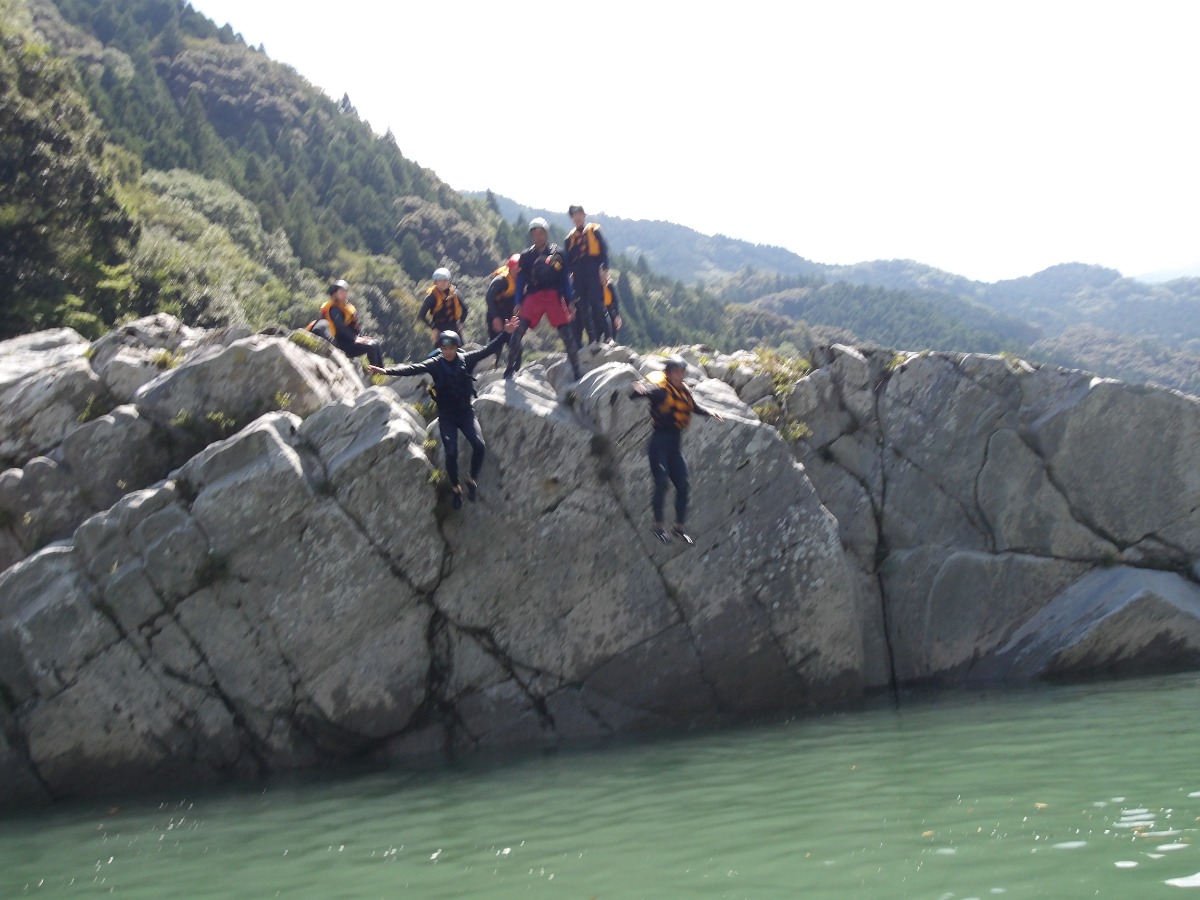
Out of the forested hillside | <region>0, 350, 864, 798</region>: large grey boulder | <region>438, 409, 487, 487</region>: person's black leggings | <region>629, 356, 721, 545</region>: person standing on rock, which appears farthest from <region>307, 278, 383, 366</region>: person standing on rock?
the forested hillside

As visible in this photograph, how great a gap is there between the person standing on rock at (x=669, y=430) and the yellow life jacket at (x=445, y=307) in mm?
5645

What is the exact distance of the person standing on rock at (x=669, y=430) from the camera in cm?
1653

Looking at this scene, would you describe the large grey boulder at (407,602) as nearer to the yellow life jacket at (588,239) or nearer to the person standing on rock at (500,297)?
the person standing on rock at (500,297)

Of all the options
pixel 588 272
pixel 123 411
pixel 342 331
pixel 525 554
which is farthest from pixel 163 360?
pixel 588 272

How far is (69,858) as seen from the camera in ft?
38.0

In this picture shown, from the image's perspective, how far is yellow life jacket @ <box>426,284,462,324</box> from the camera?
20.7m

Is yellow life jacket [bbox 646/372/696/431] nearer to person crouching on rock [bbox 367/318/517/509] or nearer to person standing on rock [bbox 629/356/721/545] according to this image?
person standing on rock [bbox 629/356/721/545]

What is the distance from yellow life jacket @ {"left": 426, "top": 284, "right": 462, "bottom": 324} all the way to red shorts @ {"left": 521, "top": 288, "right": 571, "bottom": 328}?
78.9 inches

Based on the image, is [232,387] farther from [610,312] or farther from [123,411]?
[610,312]

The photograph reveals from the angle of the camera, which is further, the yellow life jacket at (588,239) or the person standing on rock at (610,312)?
the person standing on rock at (610,312)

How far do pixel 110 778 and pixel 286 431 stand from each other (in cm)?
578

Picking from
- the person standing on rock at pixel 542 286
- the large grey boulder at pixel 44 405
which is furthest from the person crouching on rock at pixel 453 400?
the large grey boulder at pixel 44 405

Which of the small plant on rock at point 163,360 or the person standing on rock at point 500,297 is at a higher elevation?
the person standing on rock at point 500,297

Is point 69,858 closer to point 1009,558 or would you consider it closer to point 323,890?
point 323,890
